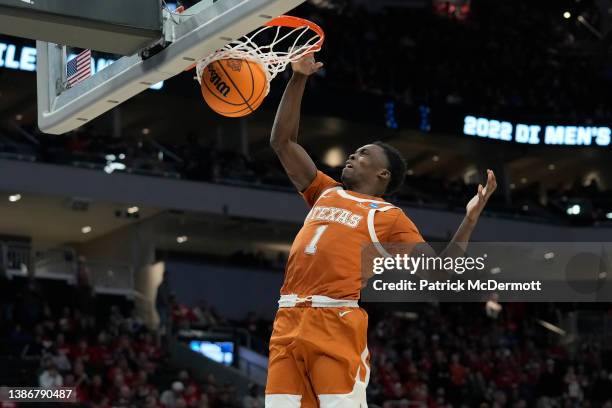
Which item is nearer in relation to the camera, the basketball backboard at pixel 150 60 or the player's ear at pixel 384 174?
the basketball backboard at pixel 150 60

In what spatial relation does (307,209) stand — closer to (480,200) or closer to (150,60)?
(150,60)

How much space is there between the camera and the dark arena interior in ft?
68.5

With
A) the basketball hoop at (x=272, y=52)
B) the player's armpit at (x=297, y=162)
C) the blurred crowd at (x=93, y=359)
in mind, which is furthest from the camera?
the blurred crowd at (x=93, y=359)

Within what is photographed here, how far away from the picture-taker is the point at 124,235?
91.2 ft

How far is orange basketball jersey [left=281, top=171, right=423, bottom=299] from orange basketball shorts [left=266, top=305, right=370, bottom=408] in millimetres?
118

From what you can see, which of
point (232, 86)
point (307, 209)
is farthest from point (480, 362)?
A: point (232, 86)

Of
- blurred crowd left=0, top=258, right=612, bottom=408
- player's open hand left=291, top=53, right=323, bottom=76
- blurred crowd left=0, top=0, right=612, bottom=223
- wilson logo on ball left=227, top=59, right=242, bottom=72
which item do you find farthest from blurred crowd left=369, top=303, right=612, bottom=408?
player's open hand left=291, top=53, right=323, bottom=76

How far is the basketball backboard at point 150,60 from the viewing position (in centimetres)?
545

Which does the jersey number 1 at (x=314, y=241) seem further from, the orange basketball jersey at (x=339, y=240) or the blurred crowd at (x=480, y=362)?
the blurred crowd at (x=480, y=362)

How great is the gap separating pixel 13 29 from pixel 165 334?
17074 mm

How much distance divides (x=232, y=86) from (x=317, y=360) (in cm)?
→ 167

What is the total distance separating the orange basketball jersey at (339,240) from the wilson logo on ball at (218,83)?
903 millimetres

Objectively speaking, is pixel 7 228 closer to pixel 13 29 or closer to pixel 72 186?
pixel 72 186

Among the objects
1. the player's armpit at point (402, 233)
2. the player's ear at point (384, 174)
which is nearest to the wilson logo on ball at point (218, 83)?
the player's ear at point (384, 174)
